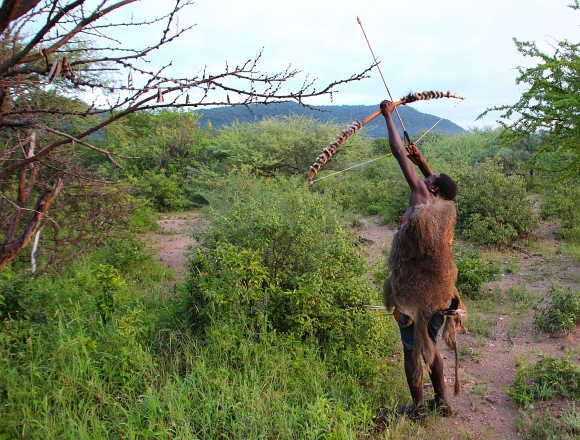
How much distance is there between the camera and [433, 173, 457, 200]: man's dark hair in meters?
3.37

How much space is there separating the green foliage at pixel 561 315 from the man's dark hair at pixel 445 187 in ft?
8.08

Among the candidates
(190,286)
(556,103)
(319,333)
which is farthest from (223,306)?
(556,103)

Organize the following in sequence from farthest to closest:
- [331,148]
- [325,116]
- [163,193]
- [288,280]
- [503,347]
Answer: [325,116] → [163,193] → [503,347] → [288,280] → [331,148]

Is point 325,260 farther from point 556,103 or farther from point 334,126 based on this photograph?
point 334,126

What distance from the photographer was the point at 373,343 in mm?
4184

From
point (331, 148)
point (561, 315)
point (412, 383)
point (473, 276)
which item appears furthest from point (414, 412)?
point (473, 276)

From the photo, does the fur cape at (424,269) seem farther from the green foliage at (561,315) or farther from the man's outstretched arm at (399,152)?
the green foliage at (561,315)

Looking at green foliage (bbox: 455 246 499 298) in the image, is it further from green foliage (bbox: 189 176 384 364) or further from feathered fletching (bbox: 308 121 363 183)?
feathered fletching (bbox: 308 121 363 183)

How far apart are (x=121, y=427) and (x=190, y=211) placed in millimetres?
10514

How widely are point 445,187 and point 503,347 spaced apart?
2304mm

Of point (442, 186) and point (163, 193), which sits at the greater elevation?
point (442, 186)

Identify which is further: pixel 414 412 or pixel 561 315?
pixel 561 315

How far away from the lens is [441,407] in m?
3.57

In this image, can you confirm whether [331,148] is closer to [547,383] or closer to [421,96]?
[421,96]
